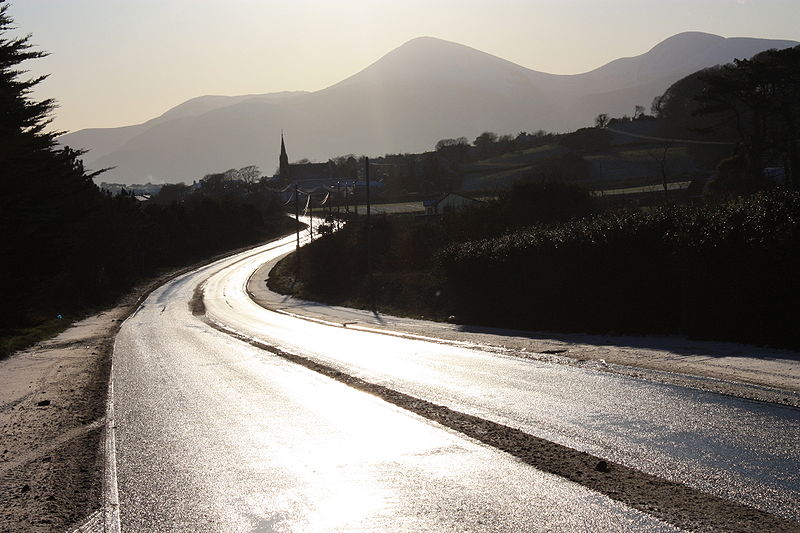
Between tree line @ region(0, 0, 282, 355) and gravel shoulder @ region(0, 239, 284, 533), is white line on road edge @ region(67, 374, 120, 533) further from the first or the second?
tree line @ region(0, 0, 282, 355)

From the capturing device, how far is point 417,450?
351 inches

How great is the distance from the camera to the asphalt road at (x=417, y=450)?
6547 millimetres

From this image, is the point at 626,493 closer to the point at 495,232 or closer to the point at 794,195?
the point at 794,195

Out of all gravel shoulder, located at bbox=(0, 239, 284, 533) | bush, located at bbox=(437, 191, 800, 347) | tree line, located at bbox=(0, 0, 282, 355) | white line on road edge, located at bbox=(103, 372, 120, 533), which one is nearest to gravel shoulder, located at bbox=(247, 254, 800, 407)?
bush, located at bbox=(437, 191, 800, 347)

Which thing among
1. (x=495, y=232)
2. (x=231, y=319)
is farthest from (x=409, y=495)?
(x=495, y=232)

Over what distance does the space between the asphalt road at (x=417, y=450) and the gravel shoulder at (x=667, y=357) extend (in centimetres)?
77

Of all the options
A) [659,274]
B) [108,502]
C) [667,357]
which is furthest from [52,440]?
[659,274]

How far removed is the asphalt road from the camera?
6547 mm

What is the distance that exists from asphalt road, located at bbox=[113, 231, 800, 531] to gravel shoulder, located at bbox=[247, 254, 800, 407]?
30.2 inches

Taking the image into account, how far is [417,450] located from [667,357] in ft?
27.5

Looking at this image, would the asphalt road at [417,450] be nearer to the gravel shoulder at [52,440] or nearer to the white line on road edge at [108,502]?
the white line on road edge at [108,502]

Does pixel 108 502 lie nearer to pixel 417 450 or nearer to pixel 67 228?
pixel 417 450

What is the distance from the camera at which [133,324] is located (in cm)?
4566

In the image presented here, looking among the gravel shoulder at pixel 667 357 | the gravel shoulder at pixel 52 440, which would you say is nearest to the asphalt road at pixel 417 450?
the gravel shoulder at pixel 52 440
